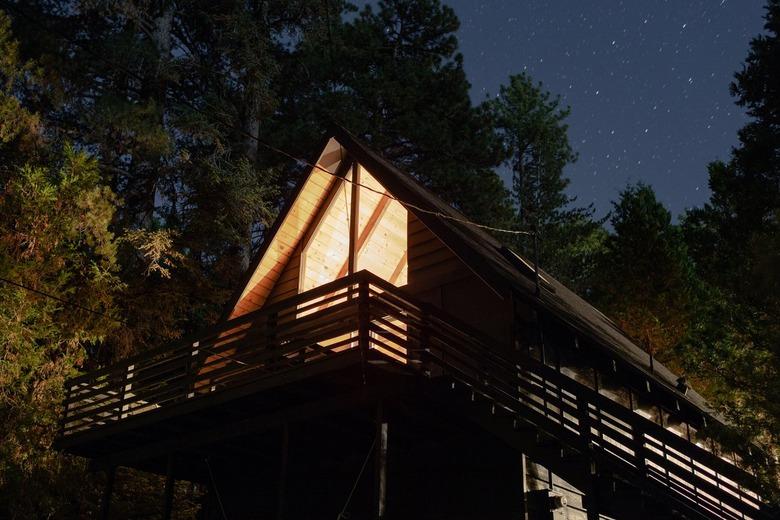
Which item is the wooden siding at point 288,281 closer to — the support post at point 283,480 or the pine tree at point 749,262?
the support post at point 283,480

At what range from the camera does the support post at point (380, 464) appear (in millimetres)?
11195

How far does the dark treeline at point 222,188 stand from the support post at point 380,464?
4705mm

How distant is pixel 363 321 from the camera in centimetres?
1173

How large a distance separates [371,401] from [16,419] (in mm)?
13120

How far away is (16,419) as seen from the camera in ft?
69.3

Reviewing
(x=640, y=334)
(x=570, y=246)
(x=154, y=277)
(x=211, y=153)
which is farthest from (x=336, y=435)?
(x=570, y=246)

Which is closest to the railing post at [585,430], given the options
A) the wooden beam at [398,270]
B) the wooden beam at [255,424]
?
the wooden beam at [255,424]

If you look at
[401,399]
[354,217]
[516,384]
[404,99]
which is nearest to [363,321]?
[401,399]

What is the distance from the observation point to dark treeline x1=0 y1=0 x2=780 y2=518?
21406mm

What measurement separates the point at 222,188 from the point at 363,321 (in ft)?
57.7

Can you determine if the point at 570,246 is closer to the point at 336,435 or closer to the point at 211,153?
the point at 211,153

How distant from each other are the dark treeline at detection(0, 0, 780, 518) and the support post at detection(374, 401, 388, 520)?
4705 mm

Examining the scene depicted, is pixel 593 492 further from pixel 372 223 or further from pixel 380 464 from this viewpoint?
pixel 372 223

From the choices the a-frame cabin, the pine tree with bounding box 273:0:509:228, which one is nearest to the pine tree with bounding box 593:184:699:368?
the pine tree with bounding box 273:0:509:228
